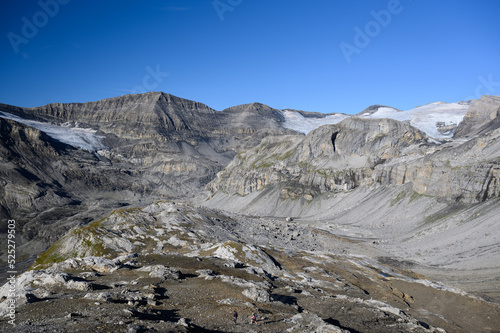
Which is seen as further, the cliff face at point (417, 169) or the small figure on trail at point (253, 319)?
the cliff face at point (417, 169)

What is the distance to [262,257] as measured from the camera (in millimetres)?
61031

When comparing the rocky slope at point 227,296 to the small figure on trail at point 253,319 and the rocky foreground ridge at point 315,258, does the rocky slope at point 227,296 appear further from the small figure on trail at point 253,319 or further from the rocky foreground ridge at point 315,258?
the small figure on trail at point 253,319

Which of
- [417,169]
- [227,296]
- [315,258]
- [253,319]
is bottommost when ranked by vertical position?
[315,258]

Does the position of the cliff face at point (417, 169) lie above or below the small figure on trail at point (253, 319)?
above

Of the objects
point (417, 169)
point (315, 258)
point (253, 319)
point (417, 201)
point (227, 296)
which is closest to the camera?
point (253, 319)

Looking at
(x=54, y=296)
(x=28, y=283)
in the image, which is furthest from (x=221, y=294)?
(x=28, y=283)

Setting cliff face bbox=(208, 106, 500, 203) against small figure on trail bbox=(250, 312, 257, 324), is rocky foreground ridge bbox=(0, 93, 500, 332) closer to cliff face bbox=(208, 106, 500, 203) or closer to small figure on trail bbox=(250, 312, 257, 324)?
cliff face bbox=(208, 106, 500, 203)

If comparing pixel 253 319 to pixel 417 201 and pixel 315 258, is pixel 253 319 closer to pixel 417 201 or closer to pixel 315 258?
pixel 315 258

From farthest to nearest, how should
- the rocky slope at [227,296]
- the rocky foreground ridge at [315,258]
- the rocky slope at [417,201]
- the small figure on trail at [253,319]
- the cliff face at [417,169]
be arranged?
the cliff face at [417,169]
the rocky slope at [417,201]
the rocky foreground ridge at [315,258]
the small figure on trail at [253,319]
the rocky slope at [227,296]

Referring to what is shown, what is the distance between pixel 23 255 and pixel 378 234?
16997 cm

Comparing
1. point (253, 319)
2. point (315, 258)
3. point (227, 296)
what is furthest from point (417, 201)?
point (253, 319)

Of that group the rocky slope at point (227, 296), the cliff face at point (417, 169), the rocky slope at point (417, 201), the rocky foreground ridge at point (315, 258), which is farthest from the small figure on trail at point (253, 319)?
the cliff face at point (417, 169)

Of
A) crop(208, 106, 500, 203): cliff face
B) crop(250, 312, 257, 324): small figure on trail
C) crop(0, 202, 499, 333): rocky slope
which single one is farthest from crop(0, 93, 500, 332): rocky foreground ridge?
crop(250, 312, 257, 324): small figure on trail

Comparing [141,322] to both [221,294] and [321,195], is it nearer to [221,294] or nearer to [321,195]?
[221,294]
